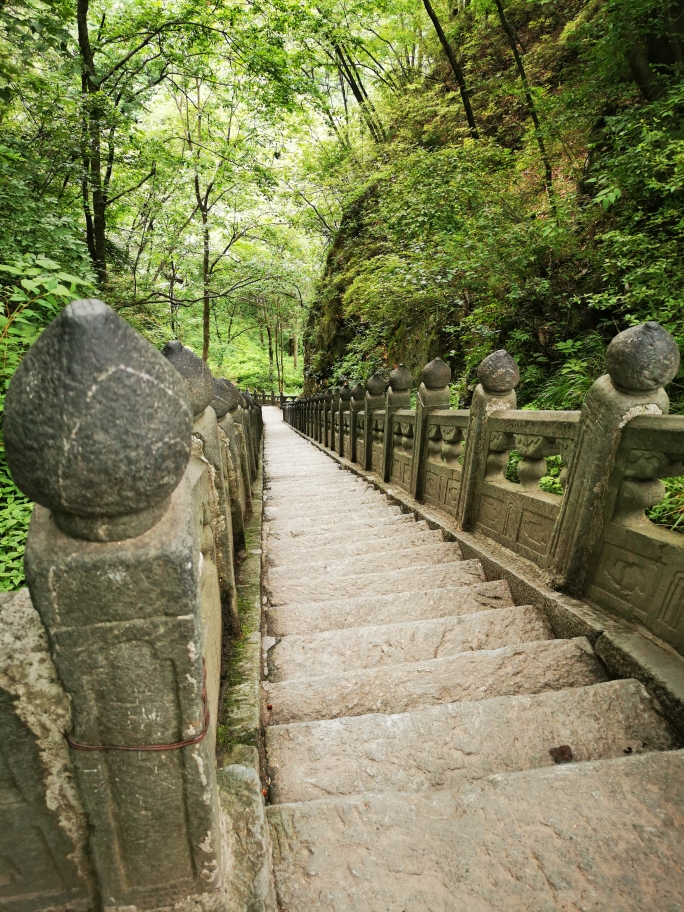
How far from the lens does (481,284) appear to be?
681 centimetres

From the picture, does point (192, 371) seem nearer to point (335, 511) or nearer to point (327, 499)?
point (335, 511)

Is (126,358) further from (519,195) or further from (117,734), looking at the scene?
(519,195)

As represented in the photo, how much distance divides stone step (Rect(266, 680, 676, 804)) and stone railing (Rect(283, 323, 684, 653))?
1.68ft

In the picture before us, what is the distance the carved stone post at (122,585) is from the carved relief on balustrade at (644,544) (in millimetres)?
2121

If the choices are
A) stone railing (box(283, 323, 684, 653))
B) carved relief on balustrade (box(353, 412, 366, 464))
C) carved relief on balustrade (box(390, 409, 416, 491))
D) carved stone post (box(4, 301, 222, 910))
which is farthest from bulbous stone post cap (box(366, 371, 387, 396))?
carved stone post (box(4, 301, 222, 910))

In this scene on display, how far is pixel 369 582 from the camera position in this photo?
10.3 ft

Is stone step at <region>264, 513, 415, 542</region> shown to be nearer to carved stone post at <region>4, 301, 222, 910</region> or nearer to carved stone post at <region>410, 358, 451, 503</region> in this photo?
carved stone post at <region>410, 358, 451, 503</region>

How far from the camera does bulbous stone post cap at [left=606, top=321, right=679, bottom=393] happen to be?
7.35ft

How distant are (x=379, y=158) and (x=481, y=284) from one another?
6.99 meters

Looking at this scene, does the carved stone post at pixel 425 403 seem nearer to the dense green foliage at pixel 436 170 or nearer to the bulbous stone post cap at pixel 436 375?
the bulbous stone post cap at pixel 436 375

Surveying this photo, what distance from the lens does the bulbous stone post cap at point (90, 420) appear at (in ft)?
2.50

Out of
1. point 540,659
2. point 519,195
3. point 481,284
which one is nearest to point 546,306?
point 481,284

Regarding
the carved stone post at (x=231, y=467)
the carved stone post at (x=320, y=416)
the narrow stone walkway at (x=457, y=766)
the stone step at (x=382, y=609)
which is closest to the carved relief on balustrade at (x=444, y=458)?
the stone step at (x=382, y=609)

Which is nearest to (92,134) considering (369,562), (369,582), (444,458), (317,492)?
(317,492)
